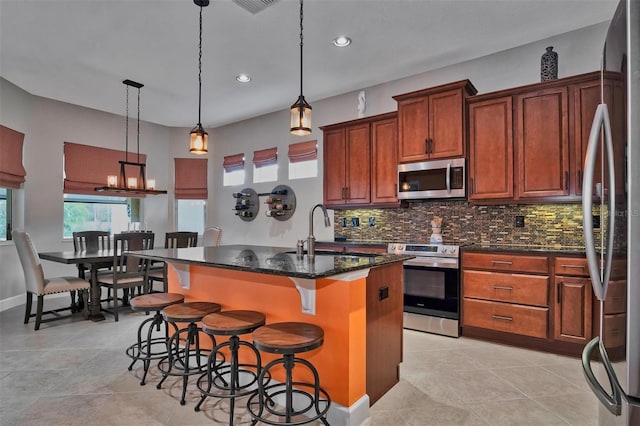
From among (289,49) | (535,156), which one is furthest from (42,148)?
(535,156)

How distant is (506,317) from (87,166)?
249 inches

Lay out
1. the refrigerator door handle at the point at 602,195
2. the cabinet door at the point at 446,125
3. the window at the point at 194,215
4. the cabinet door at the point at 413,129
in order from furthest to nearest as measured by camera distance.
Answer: the window at the point at 194,215, the cabinet door at the point at 413,129, the cabinet door at the point at 446,125, the refrigerator door handle at the point at 602,195

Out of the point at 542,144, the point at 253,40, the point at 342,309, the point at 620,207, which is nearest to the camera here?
the point at 620,207

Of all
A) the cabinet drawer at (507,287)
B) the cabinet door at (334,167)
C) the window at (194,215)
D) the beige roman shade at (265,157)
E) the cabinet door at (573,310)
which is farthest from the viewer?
the window at (194,215)

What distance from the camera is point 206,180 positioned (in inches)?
276

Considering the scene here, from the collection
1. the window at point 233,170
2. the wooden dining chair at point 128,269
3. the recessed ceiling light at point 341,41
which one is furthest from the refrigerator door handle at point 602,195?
the window at point 233,170

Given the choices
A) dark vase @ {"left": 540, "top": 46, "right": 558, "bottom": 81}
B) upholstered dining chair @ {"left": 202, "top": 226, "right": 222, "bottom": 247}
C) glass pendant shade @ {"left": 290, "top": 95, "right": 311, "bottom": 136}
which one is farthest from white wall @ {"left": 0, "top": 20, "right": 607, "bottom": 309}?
glass pendant shade @ {"left": 290, "top": 95, "right": 311, "bottom": 136}

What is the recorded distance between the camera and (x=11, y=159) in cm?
477

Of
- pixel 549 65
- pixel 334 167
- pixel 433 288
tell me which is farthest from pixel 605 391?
pixel 334 167

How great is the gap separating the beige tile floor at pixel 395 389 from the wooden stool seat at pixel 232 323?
556 mm

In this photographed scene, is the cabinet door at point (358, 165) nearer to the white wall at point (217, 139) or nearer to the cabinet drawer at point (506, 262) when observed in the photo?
the white wall at point (217, 139)

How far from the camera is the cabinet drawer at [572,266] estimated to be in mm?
3004

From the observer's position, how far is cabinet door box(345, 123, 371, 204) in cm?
465

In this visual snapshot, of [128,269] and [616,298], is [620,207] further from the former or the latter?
[128,269]
